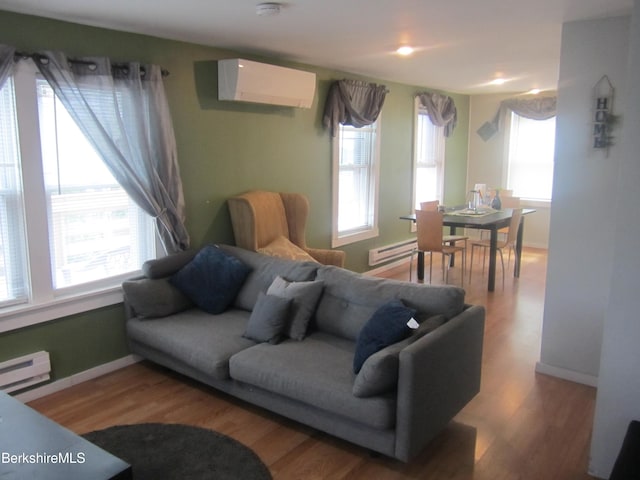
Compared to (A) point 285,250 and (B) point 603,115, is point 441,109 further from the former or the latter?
(B) point 603,115

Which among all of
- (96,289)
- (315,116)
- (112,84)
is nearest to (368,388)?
(96,289)

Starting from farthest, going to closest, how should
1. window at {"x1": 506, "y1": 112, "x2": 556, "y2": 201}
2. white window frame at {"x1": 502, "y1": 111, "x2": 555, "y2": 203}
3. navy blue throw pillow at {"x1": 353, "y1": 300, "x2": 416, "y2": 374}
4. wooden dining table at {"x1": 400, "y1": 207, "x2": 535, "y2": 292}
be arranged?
white window frame at {"x1": 502, "y1": 111, "x2": 555, "y2": 203} → window at {"x1": 506, "y1": 112, "x2": 556, "y2": 201} → wooden dining table at {"x1": 400, "y1": 207, "x2": 535, "y2": 292} → navy blue throw pillow at {"x1": 353, "y1": 300, "x2": 416, "y2": 374}

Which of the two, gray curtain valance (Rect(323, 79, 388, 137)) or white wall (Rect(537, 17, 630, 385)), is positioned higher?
gray curtain valance (Rect(323, 79, 388, 137))

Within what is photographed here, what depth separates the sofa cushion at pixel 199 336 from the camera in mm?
3120

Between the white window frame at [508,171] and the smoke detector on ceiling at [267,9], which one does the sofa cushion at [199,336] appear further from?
the white window frame at [508,171]

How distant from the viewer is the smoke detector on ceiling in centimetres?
291

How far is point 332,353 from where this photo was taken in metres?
3.01

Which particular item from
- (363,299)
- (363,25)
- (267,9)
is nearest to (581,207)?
(363,299)

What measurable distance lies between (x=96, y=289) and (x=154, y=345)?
60 centimetres

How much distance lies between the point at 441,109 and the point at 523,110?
1.42 meters

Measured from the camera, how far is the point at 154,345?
3469 mm

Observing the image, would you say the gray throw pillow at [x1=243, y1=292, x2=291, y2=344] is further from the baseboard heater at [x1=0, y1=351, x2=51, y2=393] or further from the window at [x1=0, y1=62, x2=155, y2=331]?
the baseboard heater at [x1=0, y1=351, x2=51, y2=393]

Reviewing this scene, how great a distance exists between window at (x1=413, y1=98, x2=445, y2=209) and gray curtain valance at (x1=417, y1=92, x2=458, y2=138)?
0.11 metres

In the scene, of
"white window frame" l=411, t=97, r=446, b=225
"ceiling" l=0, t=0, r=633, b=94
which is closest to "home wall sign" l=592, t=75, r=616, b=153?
"ceiling" l=0, t=0, r=633, b=94
